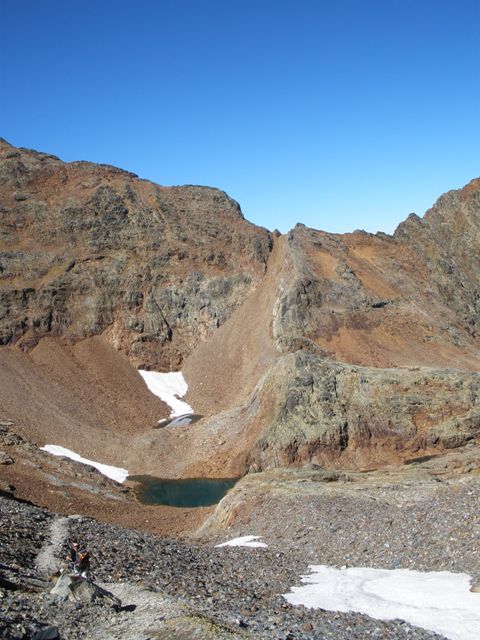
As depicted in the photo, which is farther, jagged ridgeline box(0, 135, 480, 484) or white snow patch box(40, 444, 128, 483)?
jagged ridgeline box(0, 135, 480, 484)

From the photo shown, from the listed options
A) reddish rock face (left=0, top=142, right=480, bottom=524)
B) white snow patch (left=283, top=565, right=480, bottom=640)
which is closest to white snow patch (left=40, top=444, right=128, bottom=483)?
reddish rock face (left=0, top=142, right=480, bottom=524)

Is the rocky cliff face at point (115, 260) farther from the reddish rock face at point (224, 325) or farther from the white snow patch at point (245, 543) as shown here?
the white snow patch at point (245, 543)

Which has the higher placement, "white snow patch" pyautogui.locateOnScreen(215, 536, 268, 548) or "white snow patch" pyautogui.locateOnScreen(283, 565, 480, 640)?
"white snow patch" pyautogui.locateOnScreen(283, 565, 480, 640)

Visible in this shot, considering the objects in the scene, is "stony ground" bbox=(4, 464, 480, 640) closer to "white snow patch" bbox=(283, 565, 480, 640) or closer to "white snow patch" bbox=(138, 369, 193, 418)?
"white snow patch" bbox=(283, 565, 480, 640)

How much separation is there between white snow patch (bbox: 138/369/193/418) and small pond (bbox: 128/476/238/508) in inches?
653

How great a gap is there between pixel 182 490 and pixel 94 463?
32.0ft

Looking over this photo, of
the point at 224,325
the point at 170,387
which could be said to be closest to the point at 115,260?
the point at 224,325

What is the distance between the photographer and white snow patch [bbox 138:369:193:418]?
73688 millimetres

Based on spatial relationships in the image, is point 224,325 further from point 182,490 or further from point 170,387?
point 182,490

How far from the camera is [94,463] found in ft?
189

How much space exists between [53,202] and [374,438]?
2455 inches

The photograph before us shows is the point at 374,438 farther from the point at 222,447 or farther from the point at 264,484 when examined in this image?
the point at 264,484

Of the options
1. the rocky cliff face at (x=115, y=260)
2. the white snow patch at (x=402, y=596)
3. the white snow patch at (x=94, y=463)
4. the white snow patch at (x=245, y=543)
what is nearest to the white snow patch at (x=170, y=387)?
the rocky cliff face at (x=115, y=260)

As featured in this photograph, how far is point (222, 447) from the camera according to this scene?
194ft
